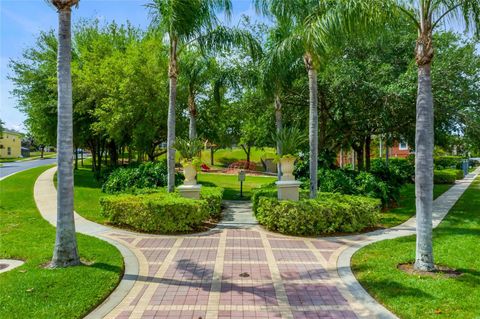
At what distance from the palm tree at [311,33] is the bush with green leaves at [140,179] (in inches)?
275

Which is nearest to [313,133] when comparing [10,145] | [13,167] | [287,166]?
[287,166]

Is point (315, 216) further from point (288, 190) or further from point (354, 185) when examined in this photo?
point (354, 185)

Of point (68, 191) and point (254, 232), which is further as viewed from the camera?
point (254, 232)

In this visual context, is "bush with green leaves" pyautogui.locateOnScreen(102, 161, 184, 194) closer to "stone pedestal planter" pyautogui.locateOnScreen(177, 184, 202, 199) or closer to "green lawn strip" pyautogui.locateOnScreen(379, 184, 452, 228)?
"stone pedestal planter" pyautogui.locateOnScreen(177, 184, 202, 199)

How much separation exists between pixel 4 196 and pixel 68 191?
36.8 ft

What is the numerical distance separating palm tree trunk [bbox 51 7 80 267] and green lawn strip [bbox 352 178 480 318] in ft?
17.3

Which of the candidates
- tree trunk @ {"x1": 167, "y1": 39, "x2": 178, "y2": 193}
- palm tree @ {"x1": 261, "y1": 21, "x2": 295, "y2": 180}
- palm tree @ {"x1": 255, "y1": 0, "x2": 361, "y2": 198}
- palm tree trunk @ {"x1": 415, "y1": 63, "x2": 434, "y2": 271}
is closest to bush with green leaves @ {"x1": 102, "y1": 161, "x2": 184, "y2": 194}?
tree trunk @ {"x1": 167, "y1": 39, "x2": 178, "y2": 193}

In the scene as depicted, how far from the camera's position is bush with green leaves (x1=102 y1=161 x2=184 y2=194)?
52.1 ft

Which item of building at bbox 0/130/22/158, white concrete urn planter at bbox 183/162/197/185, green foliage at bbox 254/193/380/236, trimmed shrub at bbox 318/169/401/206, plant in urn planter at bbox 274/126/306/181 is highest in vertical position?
building at bbox 0/130/22/158

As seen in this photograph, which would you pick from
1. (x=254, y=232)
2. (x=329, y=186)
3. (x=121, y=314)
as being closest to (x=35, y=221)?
(x=254, y=232)

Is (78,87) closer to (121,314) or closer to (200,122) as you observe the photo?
(200,122)

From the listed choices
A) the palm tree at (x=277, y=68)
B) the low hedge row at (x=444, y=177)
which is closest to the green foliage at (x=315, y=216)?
the palm tree at (x=277, y=68)

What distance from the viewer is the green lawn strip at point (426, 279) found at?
17.3 ft

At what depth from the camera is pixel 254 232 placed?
33.7 ft
